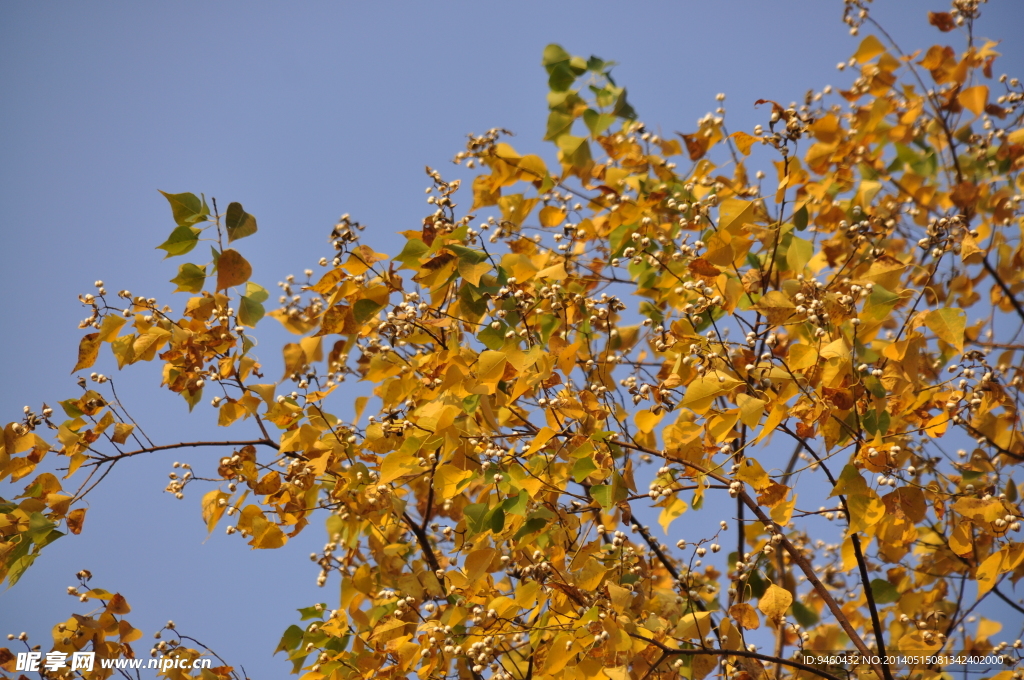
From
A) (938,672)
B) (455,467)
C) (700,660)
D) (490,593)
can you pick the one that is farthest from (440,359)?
(938,672)

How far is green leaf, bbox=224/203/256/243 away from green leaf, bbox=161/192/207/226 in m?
0.10

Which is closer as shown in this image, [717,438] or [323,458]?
[717,438]

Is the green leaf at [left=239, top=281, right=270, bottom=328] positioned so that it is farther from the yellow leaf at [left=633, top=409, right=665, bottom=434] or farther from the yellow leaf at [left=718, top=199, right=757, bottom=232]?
the yellow leaf at [left=718, top=199, right=757, bottom=232]

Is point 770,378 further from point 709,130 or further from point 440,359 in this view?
point 709,130

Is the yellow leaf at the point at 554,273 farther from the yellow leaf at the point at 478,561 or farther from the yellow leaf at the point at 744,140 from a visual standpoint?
the yellow leaf at the point at 478,561

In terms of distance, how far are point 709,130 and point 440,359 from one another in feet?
5.62

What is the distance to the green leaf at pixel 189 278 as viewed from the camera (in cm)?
262

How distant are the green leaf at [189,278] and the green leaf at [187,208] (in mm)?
183

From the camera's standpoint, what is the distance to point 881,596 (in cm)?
316

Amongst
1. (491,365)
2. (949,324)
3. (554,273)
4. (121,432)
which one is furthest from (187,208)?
(949,324)

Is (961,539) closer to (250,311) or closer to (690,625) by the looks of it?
(690,625)

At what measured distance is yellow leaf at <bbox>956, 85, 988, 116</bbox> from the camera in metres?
3.48

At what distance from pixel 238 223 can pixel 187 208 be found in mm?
170

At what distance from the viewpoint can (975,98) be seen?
3490mm
